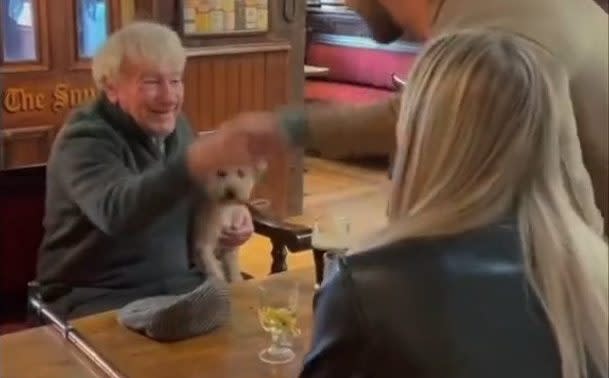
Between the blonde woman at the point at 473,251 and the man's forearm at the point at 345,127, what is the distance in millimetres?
301

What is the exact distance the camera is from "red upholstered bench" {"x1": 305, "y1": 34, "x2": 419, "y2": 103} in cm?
729

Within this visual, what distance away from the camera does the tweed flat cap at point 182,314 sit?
189 centimetres

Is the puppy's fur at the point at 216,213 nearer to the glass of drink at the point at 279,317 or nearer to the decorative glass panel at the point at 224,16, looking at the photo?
the glass of drink at the point at 279,317

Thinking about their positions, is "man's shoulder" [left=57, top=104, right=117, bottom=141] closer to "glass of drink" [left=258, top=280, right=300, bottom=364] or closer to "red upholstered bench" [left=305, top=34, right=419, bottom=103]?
"glass of drink" [left=258, top=280, right=300, bottom=364]

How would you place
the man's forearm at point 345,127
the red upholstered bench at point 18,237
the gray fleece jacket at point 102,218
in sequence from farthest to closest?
the red upholstered bench at point 18,237 < the gray fleece jacket at point 102,218 < the man's forearm at point 345,127

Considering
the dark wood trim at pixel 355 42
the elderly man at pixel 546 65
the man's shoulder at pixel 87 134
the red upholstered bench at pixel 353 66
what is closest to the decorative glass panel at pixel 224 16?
the red upholstered bench at pixel 353 66

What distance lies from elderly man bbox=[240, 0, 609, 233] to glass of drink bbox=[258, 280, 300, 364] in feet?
1.55

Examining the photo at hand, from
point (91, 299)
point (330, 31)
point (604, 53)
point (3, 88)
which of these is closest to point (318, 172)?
point (330, 31)

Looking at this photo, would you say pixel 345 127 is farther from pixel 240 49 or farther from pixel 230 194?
pixel 240 49

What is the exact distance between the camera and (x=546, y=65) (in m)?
1.17

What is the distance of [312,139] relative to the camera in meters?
1.45

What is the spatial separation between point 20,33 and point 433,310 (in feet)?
12.8

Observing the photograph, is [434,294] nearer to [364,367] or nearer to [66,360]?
[364,367]

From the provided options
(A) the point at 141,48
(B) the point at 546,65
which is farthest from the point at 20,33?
(B) the point at 546,65
